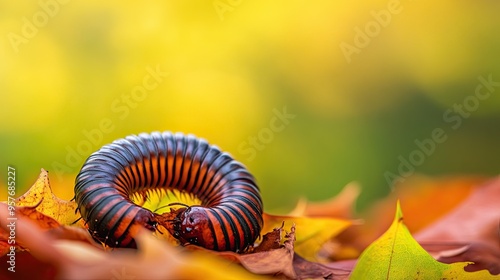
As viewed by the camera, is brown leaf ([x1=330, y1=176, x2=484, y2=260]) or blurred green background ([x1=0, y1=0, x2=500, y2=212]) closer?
brown leaf ([x1=330, y1=176, x2=484, y2=260])

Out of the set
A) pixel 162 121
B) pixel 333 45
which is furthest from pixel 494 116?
pixel 162 121

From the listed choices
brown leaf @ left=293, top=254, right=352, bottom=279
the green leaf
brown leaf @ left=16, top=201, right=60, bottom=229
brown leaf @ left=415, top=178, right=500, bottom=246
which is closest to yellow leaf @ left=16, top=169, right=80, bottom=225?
brown leaf @ left=16, top=201, right=60, bottom=229

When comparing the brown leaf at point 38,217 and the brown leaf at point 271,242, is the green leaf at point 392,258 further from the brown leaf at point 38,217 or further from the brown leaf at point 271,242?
the brown leaf at point 38,217

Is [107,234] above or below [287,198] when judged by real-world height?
below

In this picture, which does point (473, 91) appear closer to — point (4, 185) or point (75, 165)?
point (75, 165)

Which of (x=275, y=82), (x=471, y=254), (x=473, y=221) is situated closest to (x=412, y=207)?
(x=473, y=221)

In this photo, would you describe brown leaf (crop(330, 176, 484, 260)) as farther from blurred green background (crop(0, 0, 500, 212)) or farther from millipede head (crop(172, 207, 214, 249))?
millipede head (crop(172, 207, 214, 249))
